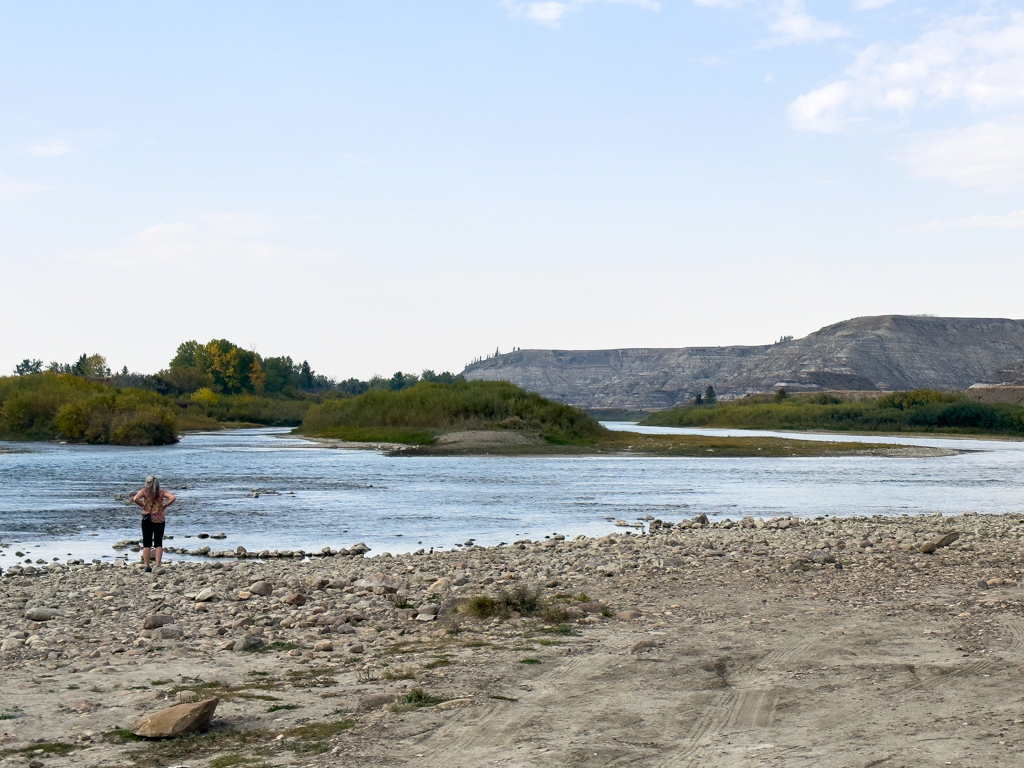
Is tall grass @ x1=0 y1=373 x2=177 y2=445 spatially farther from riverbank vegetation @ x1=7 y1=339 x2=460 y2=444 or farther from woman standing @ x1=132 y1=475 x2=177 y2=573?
woman standing @ x1=132 y1=475 x2=177 y2=573

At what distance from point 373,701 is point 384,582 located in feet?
19.1

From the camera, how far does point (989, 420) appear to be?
123m

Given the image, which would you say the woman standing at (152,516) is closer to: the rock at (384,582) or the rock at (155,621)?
the rock at (384,582)

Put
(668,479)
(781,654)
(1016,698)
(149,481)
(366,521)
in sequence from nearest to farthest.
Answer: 1. (1016,698)
2. (781,654)
3. (149,481)
4. (366,521)
5. (668,479)

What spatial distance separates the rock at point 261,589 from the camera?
13.3 metres

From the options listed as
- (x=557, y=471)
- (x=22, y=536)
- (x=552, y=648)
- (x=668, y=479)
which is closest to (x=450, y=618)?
(x=552, y=648)

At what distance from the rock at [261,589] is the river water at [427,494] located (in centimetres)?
703

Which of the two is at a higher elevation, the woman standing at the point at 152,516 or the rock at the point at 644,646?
the woman standing at the point at 152,516

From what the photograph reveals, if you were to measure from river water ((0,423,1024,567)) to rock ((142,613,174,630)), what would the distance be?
8.09 metres

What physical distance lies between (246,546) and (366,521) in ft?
18.7

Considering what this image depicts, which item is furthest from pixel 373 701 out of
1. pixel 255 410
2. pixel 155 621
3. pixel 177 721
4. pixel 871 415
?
pixel 255 410

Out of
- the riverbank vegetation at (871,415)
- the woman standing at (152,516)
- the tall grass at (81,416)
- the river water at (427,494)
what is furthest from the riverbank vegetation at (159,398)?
the woman standing at (152,516)

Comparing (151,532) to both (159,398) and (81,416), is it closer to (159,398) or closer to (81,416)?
(81,416)

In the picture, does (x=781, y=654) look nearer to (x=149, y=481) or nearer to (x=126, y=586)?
(x=126, y=586)
